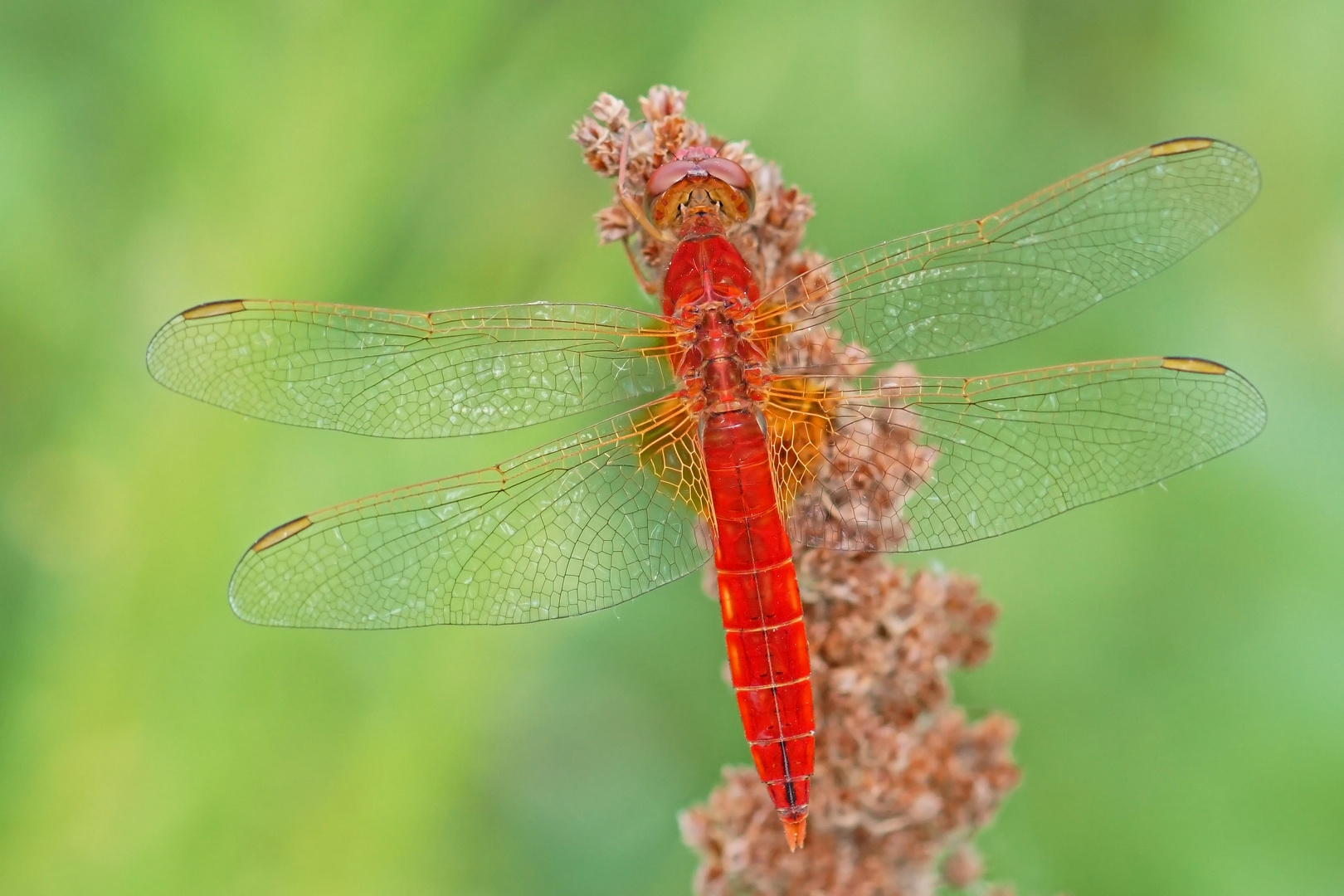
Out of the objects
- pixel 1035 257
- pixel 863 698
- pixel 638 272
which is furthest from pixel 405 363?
pixel 1035 257

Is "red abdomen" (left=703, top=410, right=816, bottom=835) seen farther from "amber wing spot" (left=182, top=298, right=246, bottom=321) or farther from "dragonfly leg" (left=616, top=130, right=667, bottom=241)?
"amber wing spot" (left=182, top=298, right=246, bottom=321)

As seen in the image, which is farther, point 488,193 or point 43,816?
point 488,193

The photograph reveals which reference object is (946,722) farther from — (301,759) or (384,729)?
(301,759)

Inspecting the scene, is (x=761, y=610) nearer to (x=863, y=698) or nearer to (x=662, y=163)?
(x=863, y=698)

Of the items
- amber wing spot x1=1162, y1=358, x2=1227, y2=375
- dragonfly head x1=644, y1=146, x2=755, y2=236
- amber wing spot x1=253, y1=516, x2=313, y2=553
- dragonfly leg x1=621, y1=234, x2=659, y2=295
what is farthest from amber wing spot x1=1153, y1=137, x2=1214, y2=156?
amber wing spot x1=253, y1=516, x2=313, y2=553

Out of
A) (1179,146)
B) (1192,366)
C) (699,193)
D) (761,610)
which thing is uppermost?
(699,193)

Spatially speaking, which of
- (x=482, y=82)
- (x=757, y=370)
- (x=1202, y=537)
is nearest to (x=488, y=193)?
(x=482, y=82)

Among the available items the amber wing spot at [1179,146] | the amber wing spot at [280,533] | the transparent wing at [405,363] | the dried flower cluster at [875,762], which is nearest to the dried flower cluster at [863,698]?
the dried flower cluster at [875,762]
